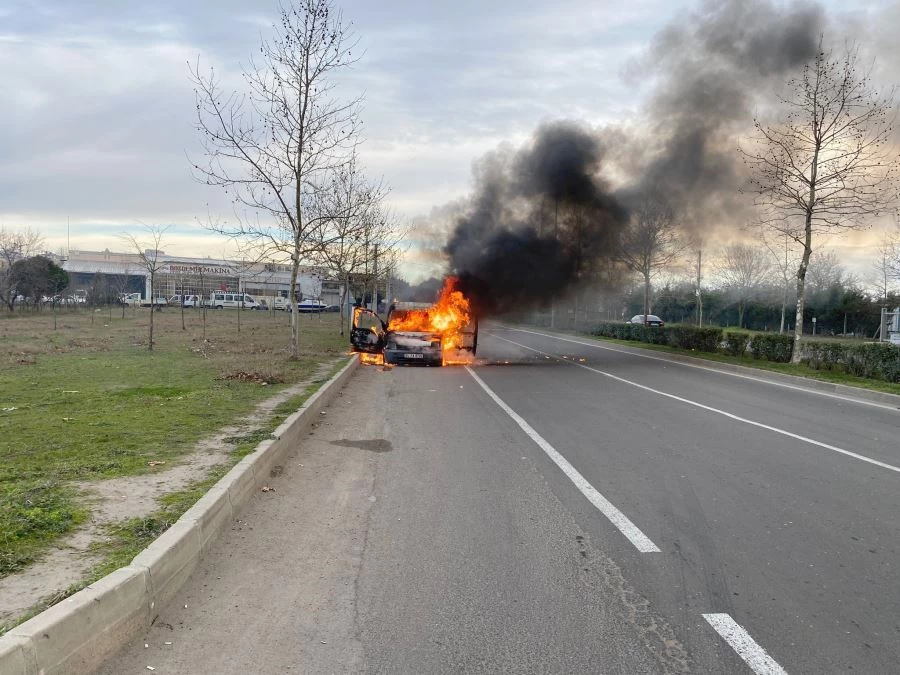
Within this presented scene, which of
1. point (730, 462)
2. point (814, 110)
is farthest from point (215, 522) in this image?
point (814, 110)

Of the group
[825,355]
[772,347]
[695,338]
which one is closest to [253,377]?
[825,355]

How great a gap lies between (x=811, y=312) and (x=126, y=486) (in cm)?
4920

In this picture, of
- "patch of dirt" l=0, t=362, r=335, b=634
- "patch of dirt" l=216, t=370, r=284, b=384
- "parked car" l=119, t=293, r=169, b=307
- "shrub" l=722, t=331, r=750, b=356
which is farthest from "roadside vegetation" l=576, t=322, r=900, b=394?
"parked car" l=119, t=293, r=169, b=307

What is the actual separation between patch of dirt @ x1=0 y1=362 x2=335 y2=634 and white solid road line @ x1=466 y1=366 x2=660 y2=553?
10.6 feet

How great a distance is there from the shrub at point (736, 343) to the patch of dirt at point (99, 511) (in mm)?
17908

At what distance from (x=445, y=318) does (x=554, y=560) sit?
16222mm

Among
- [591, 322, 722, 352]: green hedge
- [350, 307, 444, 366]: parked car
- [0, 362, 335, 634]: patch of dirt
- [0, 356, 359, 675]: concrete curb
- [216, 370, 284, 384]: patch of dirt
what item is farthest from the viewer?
[591, 322, 722, 352]: green hedge

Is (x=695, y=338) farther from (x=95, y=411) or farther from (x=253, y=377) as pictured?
(x=95, y=411)

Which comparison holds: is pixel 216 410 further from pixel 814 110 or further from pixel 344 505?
pixel 814 110

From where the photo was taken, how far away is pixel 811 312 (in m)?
45.6

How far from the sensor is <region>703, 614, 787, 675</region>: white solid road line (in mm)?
2918

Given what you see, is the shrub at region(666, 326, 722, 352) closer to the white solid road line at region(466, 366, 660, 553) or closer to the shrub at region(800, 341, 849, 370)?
the shrub at region(800, 341, 849, 370)

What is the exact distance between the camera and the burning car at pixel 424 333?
17875 millimetres

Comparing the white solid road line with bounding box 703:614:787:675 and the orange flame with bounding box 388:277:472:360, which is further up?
the orange flame with bounding box 388:277:472:360
